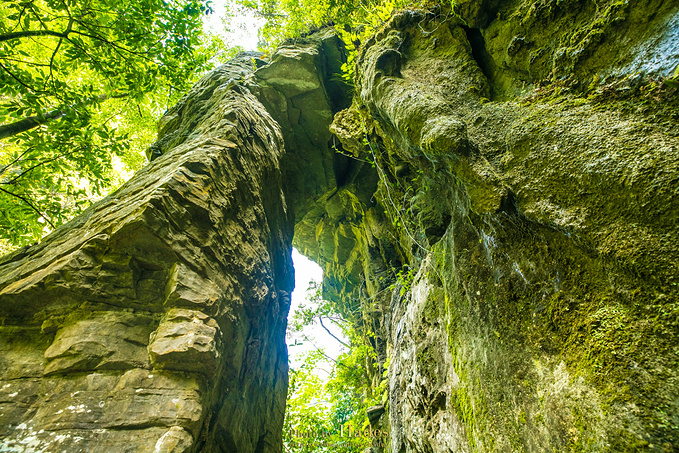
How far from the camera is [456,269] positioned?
382cm

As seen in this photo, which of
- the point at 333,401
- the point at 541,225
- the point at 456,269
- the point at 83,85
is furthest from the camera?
the point at 333,401

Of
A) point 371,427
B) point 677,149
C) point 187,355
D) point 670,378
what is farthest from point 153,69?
point 371,427

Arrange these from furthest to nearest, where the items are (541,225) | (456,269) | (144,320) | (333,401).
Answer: (333,401) → (456,269) → (144,320) → (541,225)

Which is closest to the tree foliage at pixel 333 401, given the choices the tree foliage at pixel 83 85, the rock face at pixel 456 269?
the rock face at pixel 456 269

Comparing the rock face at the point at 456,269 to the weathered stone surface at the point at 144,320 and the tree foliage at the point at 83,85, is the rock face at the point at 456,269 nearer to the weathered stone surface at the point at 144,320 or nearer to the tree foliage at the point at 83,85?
the weathered stone surface at the point at 144,320

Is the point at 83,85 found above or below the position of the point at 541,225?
above

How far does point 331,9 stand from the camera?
294 inches

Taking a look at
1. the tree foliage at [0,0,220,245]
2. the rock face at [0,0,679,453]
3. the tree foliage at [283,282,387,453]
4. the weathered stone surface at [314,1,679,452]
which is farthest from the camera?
the tree foliage at [283,282,387,453]

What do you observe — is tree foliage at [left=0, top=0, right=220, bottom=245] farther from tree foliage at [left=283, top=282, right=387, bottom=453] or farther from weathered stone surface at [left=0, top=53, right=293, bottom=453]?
tree foliage at [left=283, top=282, right=387, bottom=453]

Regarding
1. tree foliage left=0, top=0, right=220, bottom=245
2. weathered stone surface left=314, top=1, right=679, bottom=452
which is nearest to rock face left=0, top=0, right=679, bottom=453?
weathered stone surface left=314, top=1, right=679, bottom=452

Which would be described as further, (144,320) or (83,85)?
(83,85)

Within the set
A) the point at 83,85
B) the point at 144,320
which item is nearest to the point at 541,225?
the point at 144,320

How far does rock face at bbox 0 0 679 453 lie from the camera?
1.94 meters

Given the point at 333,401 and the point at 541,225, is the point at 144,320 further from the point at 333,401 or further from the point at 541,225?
the point at 333,401
